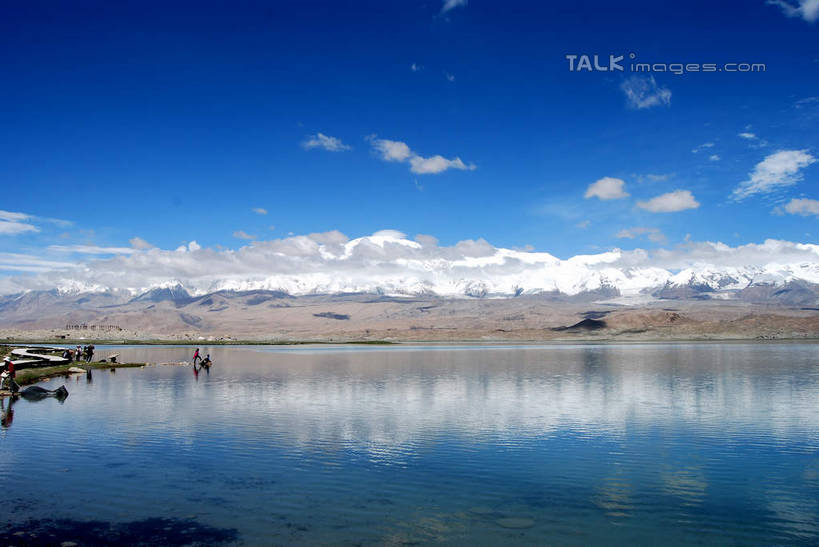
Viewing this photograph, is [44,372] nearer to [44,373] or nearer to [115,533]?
[44,373]

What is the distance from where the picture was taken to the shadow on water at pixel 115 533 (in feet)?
63.0

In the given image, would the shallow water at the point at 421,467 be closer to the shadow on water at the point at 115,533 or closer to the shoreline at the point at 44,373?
the shadow on water at the point at 115,533

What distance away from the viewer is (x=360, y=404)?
48656 millimetres

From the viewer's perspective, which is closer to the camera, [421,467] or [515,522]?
[515,522]

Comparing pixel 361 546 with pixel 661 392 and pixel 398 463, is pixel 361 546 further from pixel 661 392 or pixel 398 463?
pixel 661 392

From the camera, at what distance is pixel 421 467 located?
28172 millimetres

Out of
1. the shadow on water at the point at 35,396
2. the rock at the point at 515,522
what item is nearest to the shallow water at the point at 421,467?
the rock at the point at 515,522

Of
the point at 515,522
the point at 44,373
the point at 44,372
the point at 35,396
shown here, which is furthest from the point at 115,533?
the point at 44,372

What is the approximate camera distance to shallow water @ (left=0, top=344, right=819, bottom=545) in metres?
20.6

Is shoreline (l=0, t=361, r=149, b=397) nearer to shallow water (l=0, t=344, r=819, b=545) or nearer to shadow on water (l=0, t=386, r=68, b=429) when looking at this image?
shadow on water (l=0, t=386, r=68, b=429)

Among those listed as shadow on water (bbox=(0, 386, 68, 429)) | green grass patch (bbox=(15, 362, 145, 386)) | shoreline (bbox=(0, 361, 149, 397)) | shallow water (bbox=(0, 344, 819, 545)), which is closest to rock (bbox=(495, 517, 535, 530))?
shallow water (bbox=(0, 344, 819, 545))

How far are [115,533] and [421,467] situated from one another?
42.0 ft

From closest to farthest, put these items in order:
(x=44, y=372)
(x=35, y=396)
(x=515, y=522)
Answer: (x=515, y=522) → (x=35, y=396) → (x=44, y=372)

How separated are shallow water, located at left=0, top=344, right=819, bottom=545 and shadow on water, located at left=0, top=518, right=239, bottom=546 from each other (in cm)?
11
